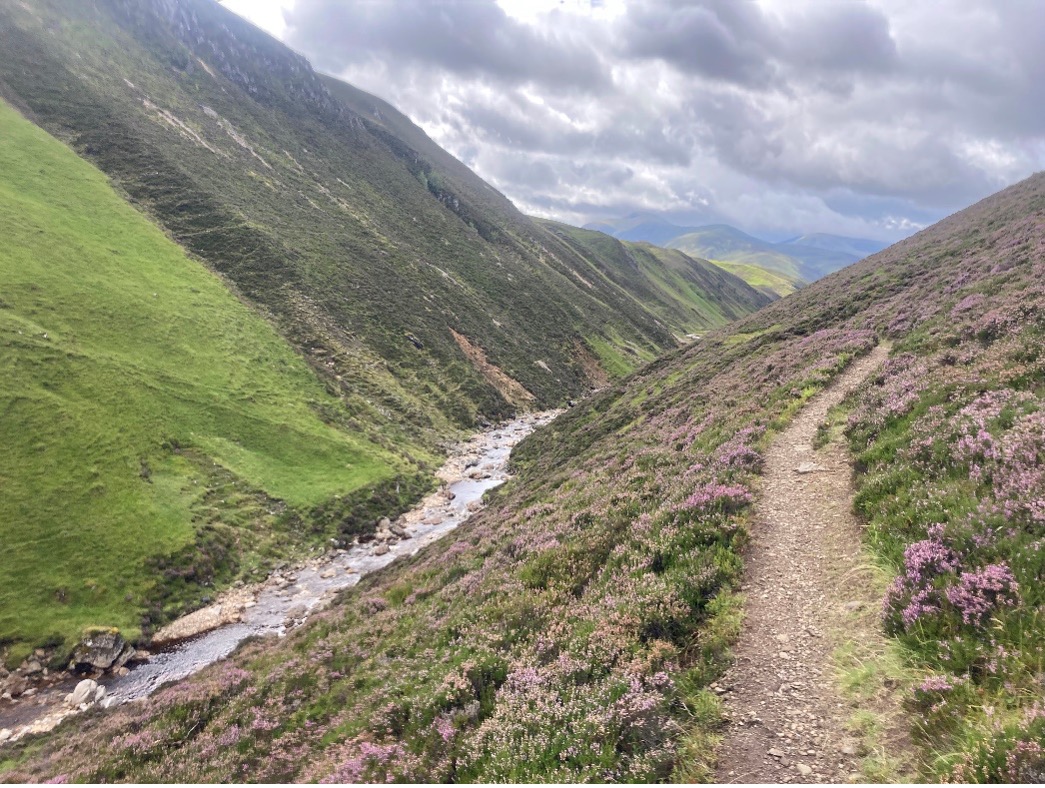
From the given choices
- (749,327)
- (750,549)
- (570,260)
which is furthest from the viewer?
(570,260)

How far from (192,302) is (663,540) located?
66366 millimetres

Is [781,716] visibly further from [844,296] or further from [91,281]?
[91,281]

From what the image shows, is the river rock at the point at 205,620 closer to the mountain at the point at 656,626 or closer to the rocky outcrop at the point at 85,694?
the rocky outcrop at the point at 85,694

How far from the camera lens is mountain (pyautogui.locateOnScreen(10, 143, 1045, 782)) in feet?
20.7

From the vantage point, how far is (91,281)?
51812 millimetres

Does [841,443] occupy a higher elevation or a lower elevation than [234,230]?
lower

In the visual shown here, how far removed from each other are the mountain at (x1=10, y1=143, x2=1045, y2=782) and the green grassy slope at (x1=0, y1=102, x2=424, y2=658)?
1375 centimetres

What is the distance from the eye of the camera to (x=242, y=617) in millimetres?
32188

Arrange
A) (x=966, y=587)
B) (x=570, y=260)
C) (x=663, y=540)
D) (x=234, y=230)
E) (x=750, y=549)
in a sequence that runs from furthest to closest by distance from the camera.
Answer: (x=570, y=260), (x=234, y=230), (x=663, y=540), (x=750, y=549), (x=966, y=587)

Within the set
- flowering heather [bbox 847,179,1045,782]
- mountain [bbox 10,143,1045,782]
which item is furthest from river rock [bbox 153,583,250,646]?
flowering heather [bbox 847,179,1045,782]

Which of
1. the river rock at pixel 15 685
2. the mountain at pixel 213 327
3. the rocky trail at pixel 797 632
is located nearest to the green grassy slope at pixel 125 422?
the mountain at pixel 213 327

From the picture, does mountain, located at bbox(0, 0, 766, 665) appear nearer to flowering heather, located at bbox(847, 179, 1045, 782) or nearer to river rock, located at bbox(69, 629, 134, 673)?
river rock, located at bbox(69, 629, 134, 673)

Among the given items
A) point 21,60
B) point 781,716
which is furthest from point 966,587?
point 21,60

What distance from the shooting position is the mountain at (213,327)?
34.5 meters
